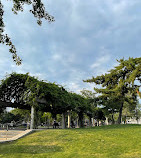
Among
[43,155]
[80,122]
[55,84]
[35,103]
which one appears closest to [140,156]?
[43,155]

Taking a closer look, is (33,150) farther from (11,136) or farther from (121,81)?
(121,81)

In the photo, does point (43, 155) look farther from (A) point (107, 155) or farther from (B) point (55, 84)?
(B) point (55, 84)

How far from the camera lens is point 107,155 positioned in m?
6.03

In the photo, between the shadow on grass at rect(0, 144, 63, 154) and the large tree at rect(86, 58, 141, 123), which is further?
the large tree at rect(86, 58, 141, 123)

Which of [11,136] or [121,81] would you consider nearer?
[11,136]

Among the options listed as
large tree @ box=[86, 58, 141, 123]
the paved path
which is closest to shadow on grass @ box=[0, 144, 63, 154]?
the paved path

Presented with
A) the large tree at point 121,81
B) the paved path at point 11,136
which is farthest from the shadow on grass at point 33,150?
the large tree at point 121,81

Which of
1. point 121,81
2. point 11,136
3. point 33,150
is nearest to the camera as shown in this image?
point 33,150

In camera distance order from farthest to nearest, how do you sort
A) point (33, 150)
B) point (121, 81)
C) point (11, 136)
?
point (121, 81) → point (11, 136) → point (33, 150)

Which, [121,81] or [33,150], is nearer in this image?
[33,150]

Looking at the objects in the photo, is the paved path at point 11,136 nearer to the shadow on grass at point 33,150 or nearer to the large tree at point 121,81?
the shadow on grass at point 33,150

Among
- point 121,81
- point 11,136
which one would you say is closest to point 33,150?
point 11,136

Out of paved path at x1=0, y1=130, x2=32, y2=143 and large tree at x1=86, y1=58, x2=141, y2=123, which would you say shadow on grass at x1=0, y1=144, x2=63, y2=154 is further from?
large tree at x1=86, y1=58, x2=141, y2=123

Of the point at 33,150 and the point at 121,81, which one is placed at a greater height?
the point at 121,81
